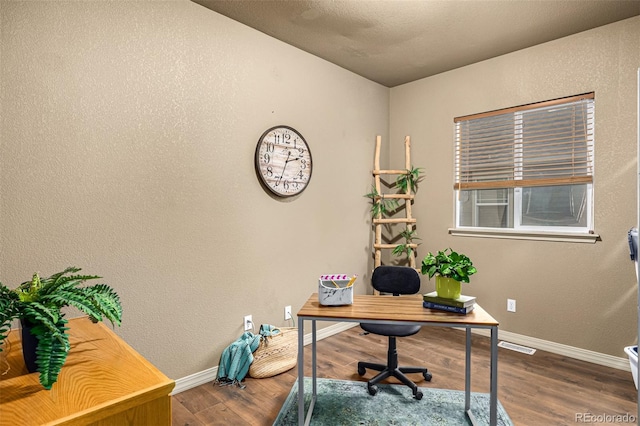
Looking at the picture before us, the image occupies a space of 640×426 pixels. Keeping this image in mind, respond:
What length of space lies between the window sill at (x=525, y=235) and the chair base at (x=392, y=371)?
5.15 ft

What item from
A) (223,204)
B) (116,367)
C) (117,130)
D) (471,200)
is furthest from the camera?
(471,200)

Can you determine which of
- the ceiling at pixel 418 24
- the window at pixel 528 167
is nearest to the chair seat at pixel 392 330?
the window at pixel 528 167

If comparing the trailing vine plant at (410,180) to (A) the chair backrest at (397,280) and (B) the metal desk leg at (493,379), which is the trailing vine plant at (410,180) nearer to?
(A) the chair backrest at (397,280)

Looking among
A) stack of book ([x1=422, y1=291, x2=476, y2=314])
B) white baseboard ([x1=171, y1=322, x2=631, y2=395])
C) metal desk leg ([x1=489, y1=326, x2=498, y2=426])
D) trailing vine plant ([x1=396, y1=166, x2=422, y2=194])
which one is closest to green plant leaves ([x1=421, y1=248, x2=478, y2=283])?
stack of book ([x1=422, y1=291, x2=476, y2=314])

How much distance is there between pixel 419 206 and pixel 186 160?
8.66ft

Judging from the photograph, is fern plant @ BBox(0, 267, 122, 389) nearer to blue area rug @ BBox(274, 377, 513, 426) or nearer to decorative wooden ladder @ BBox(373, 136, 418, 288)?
blue area rug @ BBox(274, 377, 513, 426)

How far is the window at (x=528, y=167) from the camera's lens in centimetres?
308

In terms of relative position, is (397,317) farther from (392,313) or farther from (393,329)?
(393,329)

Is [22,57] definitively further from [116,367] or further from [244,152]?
[116,367]

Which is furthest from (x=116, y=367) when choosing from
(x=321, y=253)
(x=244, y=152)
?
(x=321, y=253)

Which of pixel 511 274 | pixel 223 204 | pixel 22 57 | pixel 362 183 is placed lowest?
pixel 511 274

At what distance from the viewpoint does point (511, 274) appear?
3424 millimetres

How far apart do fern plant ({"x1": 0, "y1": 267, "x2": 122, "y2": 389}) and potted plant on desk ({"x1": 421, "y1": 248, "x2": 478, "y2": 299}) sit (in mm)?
1570

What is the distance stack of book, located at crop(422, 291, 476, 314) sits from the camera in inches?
75.0
